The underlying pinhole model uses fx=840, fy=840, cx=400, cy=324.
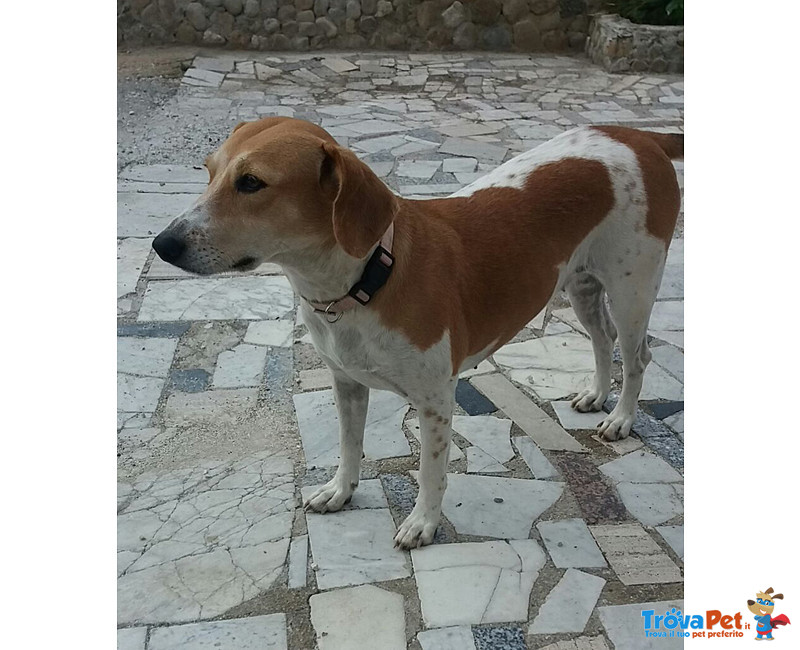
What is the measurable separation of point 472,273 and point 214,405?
160cm

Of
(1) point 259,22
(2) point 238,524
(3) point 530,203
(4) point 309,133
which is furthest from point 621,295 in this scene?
(1) point 259,22

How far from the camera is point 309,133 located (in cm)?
248

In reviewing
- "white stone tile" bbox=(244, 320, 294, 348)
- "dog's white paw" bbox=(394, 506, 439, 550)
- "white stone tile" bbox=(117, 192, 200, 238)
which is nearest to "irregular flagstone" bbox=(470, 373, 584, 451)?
Answer: "dog's white paw" bbox=(394, 506, 439, 550)

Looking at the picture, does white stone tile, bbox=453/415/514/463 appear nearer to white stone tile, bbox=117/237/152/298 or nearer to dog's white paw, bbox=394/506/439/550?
dog's white paw, bbox=394/506/439/550

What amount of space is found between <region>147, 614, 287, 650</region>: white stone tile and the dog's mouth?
3.68 ft

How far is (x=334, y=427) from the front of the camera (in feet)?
12.1

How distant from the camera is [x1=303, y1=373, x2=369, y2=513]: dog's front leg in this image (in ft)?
10.0

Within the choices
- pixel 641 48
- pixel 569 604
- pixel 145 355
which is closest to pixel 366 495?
pixel 569 604

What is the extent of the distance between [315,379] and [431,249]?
152 centimetres

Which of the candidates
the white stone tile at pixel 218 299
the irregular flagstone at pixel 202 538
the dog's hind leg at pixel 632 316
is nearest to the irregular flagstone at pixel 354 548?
the irregular flagstone at pixel 202 538

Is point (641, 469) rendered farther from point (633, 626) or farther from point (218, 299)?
point (218, 299)

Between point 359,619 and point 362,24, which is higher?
point 362,24

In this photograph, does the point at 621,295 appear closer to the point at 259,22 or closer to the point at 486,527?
the point at 486,527
